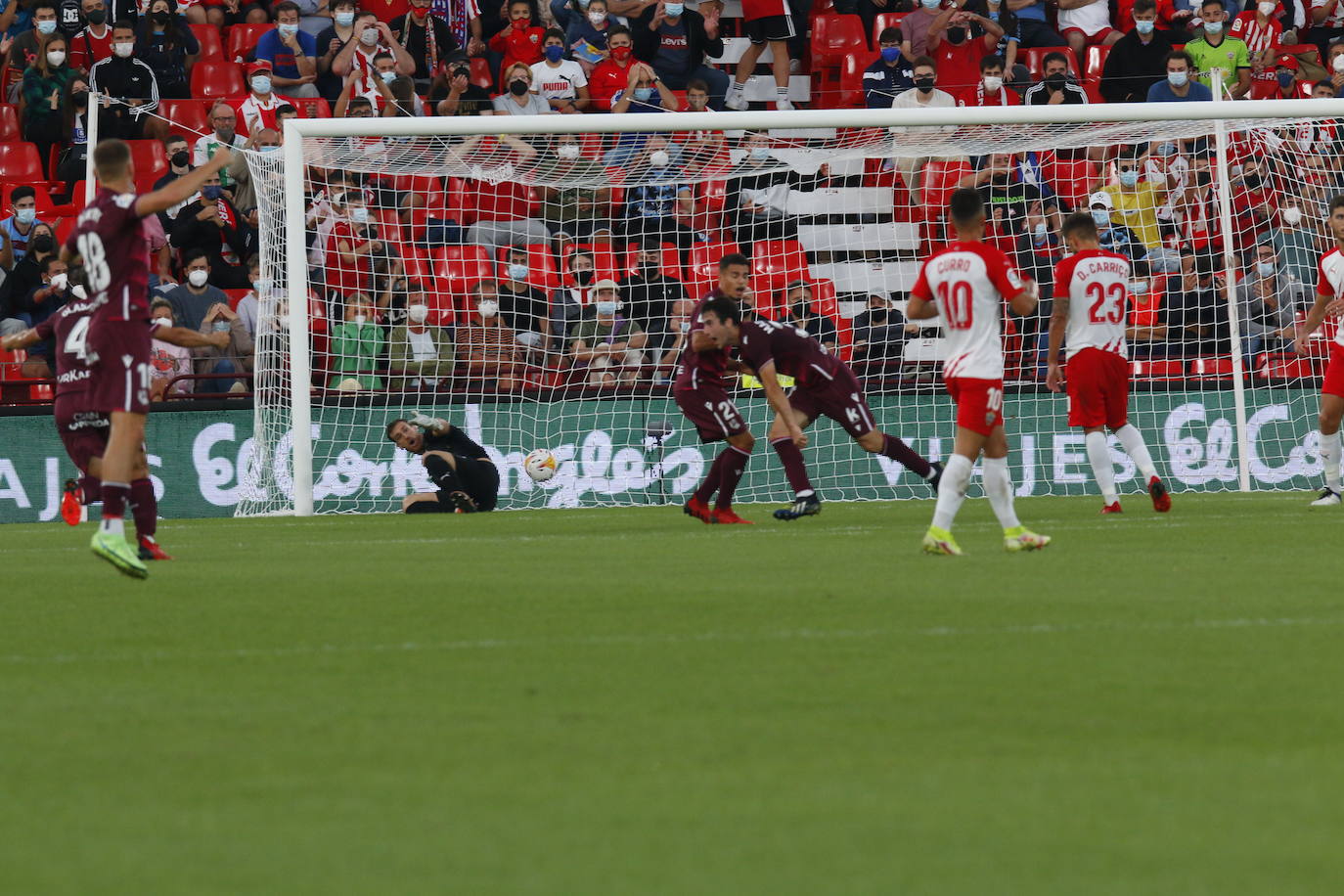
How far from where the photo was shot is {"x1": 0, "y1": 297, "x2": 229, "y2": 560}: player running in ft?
35.7

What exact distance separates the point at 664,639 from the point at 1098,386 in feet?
25.6

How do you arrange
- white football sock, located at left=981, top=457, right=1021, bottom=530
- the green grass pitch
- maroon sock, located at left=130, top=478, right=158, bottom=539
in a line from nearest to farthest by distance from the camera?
the green grass pitch, white football sock, located at left=981, top=457, right=1021, bottom=530, maroon sock, located at left=130, top=478, right=158, bottom=539

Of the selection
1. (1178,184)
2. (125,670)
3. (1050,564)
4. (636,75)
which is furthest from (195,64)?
(125,670)

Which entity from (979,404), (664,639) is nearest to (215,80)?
(979,404)

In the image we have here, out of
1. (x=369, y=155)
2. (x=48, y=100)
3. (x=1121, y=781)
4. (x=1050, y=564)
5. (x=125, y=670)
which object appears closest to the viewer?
(x=1121, y=781)

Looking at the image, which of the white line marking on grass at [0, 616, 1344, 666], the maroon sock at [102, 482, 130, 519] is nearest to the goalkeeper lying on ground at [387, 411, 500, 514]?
the maroon sock at [102, 482, 130, 519]

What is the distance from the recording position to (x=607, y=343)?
18141 millimetres

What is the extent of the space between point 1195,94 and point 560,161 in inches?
310

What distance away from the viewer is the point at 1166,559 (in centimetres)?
991

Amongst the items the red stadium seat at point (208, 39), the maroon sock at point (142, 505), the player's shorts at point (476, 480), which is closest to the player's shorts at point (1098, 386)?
the player's shorts at point (476, 480)

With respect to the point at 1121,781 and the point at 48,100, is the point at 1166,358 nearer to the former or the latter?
the point at 48,100

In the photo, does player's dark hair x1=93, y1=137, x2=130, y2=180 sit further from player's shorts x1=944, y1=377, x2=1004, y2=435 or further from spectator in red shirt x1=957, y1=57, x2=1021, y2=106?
spectator in red shirt x1=957, y1=57, x2=1021, y2=106

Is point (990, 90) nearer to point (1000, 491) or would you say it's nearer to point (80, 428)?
point (1000, 491)

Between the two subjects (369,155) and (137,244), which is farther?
(369,155)
